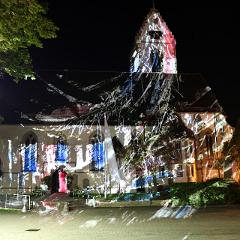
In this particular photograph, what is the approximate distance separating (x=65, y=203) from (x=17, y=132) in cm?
1667

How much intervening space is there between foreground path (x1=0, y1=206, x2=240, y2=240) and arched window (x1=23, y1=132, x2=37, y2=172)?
1795 centimetres

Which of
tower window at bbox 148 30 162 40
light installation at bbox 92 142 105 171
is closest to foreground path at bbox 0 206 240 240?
light installation at bbox 92 142 105 171

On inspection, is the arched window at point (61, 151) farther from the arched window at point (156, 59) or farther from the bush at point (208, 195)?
the arched window at point (156, 59)

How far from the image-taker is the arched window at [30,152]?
37.2 m

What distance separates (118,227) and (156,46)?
116 ft

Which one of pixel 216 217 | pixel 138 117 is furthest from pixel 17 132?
pixel 216 217

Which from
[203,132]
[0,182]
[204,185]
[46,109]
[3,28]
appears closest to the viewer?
[3,28]

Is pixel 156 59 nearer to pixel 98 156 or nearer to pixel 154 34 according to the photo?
pixel 154 34

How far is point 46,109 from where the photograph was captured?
3962 centimetres

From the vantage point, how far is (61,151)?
37969mm

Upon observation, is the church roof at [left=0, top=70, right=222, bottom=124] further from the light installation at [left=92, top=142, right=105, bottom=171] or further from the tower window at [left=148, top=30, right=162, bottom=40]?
the tower window at [left=148, top=30, right=162, bottom=40]

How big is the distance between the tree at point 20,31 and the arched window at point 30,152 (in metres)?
21.1

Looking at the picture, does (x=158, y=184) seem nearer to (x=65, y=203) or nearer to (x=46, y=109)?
(x=46, y=109)

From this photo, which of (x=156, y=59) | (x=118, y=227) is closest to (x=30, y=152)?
(x=156, y=59)
